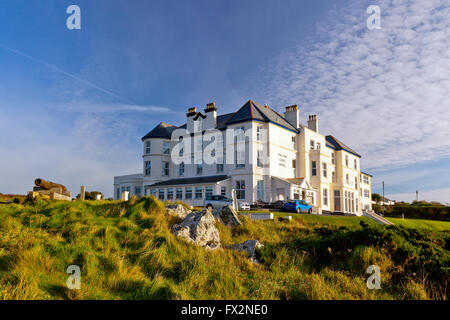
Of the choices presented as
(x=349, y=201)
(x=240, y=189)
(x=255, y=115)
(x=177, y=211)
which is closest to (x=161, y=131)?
(x=255, y=115)

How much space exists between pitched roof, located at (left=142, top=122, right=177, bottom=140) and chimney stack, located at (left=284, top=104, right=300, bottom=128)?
17.3 meters

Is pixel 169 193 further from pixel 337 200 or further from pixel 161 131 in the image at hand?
pixel 337 200

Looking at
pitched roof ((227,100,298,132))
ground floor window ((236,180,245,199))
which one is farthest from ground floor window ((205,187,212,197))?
pitched roof ((227,100,298,132))

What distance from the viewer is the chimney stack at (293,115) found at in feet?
139

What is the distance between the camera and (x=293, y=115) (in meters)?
42.7

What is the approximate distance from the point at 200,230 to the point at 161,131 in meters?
35.4

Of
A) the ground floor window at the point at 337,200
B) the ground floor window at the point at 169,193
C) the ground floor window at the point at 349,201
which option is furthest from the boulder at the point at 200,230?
the ground floor window at the point at 349,201

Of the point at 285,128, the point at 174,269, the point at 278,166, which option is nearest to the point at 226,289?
the point at 174,269

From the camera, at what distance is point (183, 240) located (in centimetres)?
1185

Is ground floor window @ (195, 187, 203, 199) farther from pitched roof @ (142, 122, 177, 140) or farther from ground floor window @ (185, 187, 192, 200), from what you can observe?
pitched roof @ (142, 122, 177, 140)

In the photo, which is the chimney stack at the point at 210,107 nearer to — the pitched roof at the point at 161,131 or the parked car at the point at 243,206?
the pitched roof at the point at 161,131

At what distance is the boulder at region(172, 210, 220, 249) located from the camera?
41.7 ft
